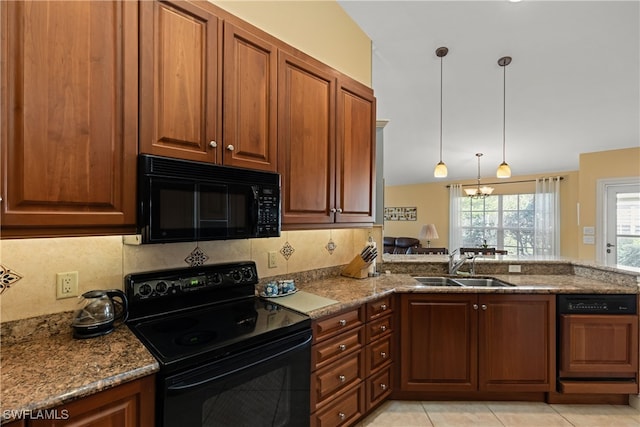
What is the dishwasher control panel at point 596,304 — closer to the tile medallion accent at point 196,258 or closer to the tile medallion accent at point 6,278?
the tile medallion accent at point 196,258

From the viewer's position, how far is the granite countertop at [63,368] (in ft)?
2.73

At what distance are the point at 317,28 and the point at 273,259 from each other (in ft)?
5.78

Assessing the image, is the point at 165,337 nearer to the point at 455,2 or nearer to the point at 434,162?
the point at 455,2

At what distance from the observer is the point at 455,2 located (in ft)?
8.75

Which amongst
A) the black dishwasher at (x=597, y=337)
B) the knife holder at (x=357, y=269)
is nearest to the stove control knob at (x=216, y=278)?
the knife holder at (x=357, y=269)

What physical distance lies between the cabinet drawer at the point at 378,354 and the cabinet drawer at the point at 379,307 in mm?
186

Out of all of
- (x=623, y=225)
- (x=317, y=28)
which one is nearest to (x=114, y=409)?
→ (x=317, y=28)

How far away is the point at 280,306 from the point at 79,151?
1.16 m

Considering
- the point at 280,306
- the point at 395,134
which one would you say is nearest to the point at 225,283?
the point at 280,306

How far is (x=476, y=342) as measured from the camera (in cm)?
219

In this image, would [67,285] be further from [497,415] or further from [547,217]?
[547,217]

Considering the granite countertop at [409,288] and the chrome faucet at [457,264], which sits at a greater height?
the chrome faucet at [457,264]

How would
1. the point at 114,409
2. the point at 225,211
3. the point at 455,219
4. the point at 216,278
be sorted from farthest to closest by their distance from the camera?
the point at 455,219
the point at 216,278
the point at 225,211
the point at 114,409

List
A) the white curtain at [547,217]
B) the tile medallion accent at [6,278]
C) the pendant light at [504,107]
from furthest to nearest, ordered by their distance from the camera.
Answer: the white curtain at [547,217]
the pendant light at [504,107]
the tile medallion accent at [6,278]
